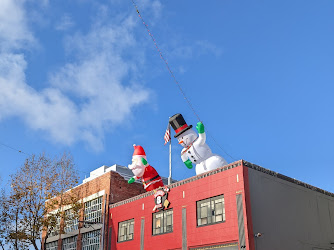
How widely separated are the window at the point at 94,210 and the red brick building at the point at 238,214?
18.7ft

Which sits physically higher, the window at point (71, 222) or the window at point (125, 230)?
the window at point (71, 222)

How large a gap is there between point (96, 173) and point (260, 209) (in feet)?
69.2

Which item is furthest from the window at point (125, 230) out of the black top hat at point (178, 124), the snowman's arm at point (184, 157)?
the black top hat at point (178, 124)

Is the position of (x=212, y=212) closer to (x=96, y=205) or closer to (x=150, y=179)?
(x=150, y=179)

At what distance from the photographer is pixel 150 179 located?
101ft

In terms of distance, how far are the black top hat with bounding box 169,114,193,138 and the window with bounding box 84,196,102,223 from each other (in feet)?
38.8

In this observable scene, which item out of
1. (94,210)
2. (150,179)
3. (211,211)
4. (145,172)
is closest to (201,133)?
(211,211)

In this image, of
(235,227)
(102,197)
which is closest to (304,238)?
(235,227)

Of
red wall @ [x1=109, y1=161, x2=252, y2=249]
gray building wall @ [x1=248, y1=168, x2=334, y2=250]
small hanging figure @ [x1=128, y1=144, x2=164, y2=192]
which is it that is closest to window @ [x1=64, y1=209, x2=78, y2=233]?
red wall @ [x1=109, y1=161, x2=252, y2=249]

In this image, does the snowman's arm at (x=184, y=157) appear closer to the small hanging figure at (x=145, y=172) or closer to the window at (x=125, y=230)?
the small hanging figure at (x=145, y=172)

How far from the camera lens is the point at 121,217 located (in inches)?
1256

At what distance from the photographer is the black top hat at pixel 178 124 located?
2788 cm

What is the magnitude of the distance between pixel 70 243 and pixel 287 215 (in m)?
22.0

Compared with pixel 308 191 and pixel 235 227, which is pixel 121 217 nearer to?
pixel 235 227
